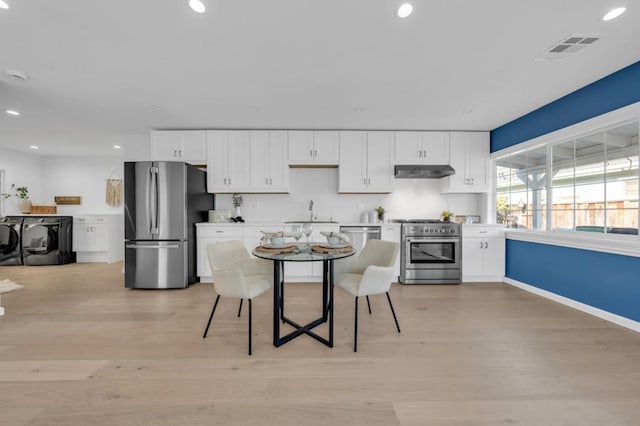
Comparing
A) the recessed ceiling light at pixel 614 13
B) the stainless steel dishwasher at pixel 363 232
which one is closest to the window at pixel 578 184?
the recessed ceiling light at pixel 614 13

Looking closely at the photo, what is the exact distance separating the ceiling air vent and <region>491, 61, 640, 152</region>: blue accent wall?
81cm

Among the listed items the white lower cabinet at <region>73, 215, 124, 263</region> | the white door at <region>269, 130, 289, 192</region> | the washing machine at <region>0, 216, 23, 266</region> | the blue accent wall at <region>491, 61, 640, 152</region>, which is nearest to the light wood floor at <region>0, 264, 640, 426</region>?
the white door at <region>269, 130, 289, 192</region>

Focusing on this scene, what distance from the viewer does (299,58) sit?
7.48ft

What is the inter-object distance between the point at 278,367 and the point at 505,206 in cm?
424

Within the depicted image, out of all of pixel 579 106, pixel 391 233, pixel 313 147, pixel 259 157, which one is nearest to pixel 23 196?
pixel 259 157

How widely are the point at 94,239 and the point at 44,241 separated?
0.78 metres

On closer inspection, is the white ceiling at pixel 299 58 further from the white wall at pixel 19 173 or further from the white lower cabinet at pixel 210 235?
the white wall at pixel 19 173

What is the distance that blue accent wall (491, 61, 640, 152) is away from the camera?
2465 millimetres

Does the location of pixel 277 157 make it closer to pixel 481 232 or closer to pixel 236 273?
pixel 236 273

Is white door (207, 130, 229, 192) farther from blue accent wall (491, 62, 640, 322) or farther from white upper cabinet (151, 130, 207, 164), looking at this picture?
blue accent wall (491, 62, 640, 322)

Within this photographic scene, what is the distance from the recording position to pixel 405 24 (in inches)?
73.2

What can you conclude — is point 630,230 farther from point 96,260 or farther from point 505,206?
point 96,260

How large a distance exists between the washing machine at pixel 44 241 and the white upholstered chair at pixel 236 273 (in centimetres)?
512

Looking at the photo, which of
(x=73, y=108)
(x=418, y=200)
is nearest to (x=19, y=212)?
(x=73, y=108)
